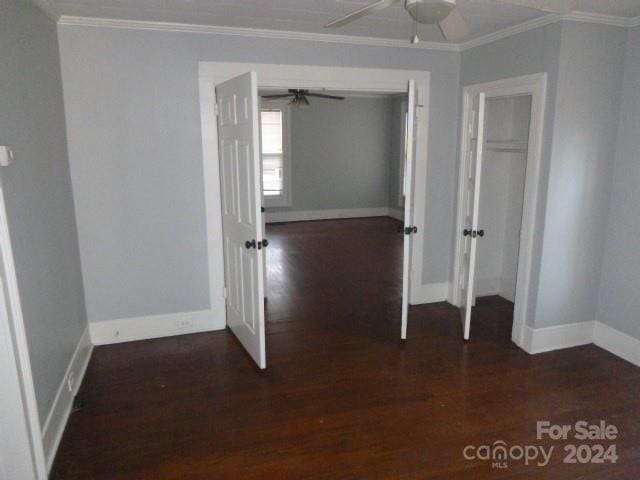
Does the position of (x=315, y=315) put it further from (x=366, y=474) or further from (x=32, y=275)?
(x=32, y=275)

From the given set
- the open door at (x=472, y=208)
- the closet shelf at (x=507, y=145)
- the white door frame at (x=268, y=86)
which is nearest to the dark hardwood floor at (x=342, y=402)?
the open door at (x=472, y=208)

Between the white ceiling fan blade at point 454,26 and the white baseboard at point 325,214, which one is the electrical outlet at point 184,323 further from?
the white baseboard at point 325,214

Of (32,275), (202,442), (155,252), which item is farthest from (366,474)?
(155,252)

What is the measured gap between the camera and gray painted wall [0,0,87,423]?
218cm

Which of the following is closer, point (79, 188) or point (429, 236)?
point (79, 188)

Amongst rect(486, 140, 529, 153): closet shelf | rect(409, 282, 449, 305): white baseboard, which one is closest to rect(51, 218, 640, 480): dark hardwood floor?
rect(409, 282, 449, 305): white baseboard

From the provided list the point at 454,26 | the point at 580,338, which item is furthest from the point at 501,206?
the point at 454,26

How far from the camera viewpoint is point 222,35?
3.56 metres

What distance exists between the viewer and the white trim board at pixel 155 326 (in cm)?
368

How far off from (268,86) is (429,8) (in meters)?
2.21

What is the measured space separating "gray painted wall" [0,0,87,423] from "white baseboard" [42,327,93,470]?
7cm

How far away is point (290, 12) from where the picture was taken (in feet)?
10.2

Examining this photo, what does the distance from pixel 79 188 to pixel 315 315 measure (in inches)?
88.2

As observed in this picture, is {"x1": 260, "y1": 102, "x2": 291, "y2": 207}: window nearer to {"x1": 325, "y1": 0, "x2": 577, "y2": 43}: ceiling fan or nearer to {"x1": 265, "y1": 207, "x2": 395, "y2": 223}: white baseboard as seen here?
{"x1": 265, "y1": 207, "x2": 395, "y2": 223}: white baseboard
